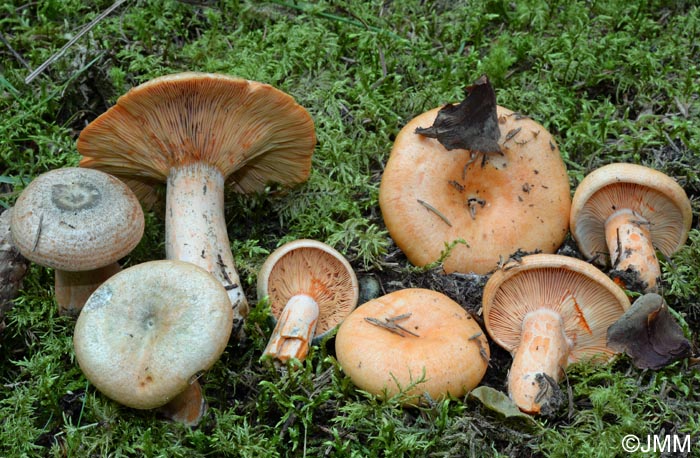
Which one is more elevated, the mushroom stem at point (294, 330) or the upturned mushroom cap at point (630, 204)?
the upturned mushroom cap at point (630, 204)

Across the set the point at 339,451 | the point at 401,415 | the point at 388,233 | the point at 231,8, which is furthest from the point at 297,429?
the point at 231,8

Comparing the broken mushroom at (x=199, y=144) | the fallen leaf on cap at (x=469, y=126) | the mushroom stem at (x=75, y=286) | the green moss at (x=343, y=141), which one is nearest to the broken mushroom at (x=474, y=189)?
the fallen leaf on cap at (x=469, y=126)

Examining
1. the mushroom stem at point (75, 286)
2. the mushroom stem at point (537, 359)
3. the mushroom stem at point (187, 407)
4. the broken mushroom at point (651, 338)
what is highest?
the broken mushroom at point (651, 338)

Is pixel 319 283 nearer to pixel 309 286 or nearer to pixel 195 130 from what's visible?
pixel 309 286

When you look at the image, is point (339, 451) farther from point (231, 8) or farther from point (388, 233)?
point (231, 8)

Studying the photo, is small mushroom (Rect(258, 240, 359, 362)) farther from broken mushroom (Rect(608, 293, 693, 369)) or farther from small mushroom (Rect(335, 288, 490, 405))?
broken mushroom (Rect(608, 293, 693, 369))

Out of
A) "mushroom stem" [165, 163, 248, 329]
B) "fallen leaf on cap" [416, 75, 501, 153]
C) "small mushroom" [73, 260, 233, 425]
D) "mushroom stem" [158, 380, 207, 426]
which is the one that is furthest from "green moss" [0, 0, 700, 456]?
"fallen leaf on cap" [416, 75, 501, 153]

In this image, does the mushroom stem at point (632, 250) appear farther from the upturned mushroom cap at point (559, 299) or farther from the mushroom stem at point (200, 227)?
the mushroom stem at point (200, 227)

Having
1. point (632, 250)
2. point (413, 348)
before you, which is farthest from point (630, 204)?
point (413, 348)
